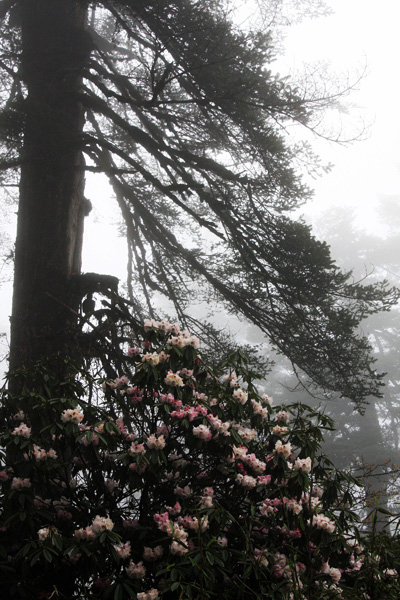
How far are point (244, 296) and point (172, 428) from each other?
381 cm

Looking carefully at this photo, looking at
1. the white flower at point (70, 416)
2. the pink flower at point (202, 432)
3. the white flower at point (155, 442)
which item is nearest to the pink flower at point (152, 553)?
the white flower at point (155, 442)

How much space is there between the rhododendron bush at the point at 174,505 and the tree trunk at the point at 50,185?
2473 mm

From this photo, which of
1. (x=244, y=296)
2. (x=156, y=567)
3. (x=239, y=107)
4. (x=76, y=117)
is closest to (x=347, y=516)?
(x=156, y=567)

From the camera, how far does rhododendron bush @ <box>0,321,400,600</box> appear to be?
2.52m

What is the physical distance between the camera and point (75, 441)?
293 cm

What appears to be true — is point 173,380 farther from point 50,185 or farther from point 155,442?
point 50,185

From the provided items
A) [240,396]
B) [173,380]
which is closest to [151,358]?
[173,380]

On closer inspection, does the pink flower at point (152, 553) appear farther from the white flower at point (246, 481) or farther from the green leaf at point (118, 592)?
the white flower at point (246, 481)

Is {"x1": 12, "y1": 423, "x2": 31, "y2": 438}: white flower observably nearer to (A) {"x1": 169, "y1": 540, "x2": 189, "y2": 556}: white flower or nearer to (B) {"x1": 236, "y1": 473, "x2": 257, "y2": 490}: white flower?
(A) {"x1": 169, "y1": 540, "x2": 189, "y2": 556}: white flower

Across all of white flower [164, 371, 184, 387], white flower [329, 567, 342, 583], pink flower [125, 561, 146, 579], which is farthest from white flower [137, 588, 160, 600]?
white flower [164, 371, 184, 387]

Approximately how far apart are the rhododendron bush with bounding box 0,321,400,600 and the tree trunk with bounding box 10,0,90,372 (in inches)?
97.4

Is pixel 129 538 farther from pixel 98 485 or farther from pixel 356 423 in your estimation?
pixel 356 423

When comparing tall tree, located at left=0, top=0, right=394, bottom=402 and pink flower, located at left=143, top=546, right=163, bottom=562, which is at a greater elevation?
tall tree, located at left=0, top=0, right=394, bottom=402

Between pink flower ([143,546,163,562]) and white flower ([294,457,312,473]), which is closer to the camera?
pink flower ([143,546,163,562])
